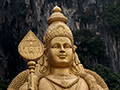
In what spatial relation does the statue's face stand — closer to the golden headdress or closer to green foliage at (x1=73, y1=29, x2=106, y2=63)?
the golden headdress

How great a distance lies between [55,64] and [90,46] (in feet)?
63.9

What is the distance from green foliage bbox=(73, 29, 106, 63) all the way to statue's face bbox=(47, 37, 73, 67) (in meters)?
18.5

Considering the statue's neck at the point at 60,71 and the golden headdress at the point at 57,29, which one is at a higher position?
the golden headdress at the point at 57,29

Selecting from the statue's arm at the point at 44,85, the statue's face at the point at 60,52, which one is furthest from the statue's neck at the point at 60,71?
the statue's arm at the point at 44,85

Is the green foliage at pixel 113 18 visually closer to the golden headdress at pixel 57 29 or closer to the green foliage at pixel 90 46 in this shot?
the green foliage at pixel 90 46

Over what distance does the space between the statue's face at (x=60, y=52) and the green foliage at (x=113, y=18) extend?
2145 cm

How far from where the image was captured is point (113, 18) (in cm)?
2598

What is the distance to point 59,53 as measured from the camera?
4.49 metres

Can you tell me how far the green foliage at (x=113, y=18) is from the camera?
83.2 feet

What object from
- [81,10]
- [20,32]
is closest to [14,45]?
[20,32]

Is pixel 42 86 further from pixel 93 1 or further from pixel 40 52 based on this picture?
pixel 93 1

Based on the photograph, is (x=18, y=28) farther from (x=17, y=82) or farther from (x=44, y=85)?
(x=44, y=85)

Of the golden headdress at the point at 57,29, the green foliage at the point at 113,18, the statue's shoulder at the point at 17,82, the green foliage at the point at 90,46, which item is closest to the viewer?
the golden headdress at the point at 57,29

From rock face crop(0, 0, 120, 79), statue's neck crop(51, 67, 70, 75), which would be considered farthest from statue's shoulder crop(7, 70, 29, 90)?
rock face crop(0, 0, 120, 79)
